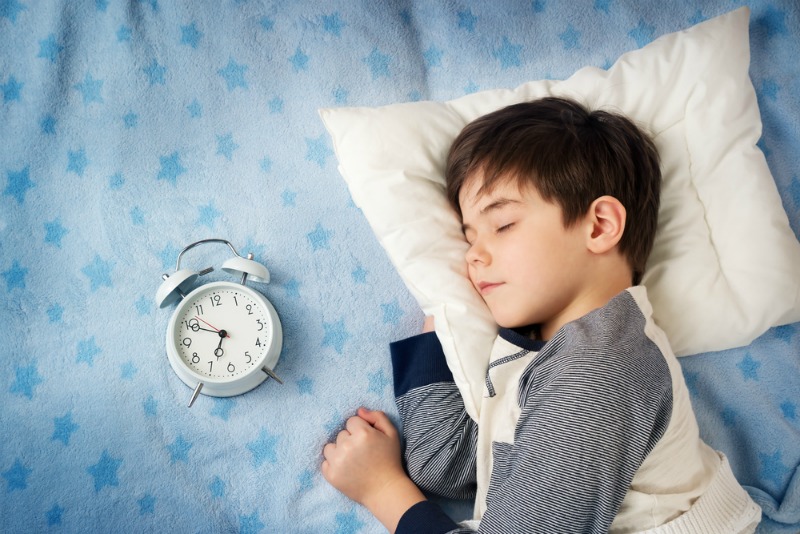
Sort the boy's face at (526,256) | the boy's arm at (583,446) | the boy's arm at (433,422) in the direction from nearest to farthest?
1. the boy's arm at (583,446)
2. the boy's face at (526,256)
3. the boy's arm at (433,422)

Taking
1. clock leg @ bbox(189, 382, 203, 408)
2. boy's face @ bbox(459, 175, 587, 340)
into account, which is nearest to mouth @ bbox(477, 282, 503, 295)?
boy's face @ bbox(459, 175, 587, 340)

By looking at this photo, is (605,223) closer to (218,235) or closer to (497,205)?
(497,205)

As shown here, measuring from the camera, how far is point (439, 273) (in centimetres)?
132

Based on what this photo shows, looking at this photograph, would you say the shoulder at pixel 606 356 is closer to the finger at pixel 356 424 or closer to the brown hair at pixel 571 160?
the brown hair at pixel 571 160

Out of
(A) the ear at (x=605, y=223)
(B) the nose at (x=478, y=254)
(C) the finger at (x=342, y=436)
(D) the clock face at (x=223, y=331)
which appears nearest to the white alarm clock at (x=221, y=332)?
(D) the clock face at (x=223, y=331)

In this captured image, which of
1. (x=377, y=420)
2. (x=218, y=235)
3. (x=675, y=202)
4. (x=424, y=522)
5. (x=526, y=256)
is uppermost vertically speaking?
(x=218, y=235)

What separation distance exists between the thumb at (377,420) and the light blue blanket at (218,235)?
0.09ft

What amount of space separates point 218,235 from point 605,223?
77 centimetres

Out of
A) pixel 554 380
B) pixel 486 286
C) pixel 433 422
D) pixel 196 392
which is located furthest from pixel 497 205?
pixel 196 392

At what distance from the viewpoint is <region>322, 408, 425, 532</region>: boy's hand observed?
50.5 inches

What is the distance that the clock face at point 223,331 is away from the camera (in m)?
1.25

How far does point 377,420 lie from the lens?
1362mm

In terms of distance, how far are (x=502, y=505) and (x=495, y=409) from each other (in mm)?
225

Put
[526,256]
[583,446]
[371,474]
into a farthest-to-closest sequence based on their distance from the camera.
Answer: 1. [371,474]
2. [526,256]
3. [583,446]
